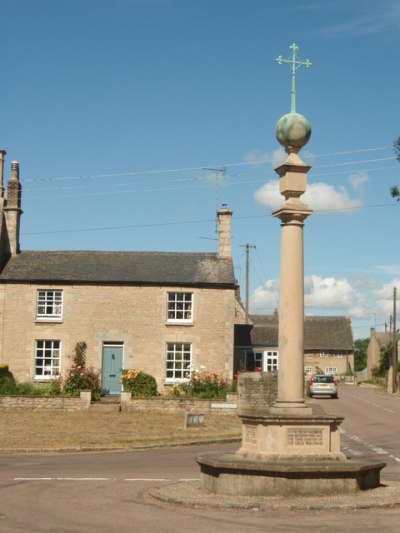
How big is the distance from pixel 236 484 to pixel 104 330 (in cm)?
2461

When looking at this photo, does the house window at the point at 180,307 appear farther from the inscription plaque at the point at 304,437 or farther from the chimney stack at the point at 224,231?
the inscription plaque at the point at 304,437

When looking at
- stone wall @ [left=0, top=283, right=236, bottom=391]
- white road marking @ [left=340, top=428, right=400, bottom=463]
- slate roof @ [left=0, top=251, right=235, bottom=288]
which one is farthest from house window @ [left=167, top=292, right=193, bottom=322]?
white road marking @ [left=340, top=428, right=400, bottom=463]

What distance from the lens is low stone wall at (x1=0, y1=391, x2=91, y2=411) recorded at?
3075cm

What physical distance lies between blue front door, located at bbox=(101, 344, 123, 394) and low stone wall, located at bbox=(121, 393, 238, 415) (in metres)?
5.58

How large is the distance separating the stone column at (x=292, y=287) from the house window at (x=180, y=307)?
22799 mm

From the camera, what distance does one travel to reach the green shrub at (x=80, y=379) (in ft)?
114

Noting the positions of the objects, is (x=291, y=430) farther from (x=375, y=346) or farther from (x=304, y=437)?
(x=375, y=346)

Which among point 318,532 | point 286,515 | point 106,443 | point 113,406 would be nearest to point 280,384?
point 286,515

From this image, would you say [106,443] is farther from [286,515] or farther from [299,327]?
[286,515]

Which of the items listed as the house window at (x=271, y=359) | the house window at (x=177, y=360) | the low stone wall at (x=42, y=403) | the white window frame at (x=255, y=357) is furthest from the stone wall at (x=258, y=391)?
the white window frame at (x=255, y=357)

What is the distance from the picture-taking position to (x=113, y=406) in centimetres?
3088

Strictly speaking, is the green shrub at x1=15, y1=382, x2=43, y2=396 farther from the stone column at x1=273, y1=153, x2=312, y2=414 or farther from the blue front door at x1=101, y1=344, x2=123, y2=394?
the stone column at x1=273, y1=153, x2=312, y2=414

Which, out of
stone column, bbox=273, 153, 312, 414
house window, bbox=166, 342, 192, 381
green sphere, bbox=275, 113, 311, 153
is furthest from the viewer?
house window, bbox=166, 342, 192, 381

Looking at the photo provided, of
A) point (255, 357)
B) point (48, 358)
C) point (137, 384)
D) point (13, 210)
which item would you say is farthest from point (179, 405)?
point (255, 357)
